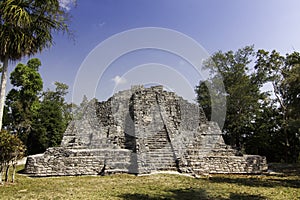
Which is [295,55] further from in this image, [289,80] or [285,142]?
[289,80]

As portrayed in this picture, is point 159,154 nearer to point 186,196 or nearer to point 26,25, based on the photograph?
point 186,196

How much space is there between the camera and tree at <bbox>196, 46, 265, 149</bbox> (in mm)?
20594

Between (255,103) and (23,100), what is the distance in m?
21.8

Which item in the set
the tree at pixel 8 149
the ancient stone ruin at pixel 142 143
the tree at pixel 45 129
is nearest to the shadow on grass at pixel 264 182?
the ancient stone ruin at pixel 142 143

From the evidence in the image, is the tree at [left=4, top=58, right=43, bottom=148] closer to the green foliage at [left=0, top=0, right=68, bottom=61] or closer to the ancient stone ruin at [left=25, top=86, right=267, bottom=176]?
the ancient stone ruin at [left=25, top=86, right=267, bottom=176]

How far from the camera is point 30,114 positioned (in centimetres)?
2308

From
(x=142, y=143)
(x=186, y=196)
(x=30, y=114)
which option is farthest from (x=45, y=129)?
(x=186, y=196)

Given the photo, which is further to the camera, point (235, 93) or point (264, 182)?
point (235, 93)

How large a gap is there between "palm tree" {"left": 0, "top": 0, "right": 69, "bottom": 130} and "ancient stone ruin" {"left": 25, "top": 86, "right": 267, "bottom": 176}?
4.22m

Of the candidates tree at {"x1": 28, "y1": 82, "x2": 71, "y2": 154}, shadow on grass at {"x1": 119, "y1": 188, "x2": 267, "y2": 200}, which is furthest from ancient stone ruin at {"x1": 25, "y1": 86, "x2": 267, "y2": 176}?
tree at {"x1": 28, "y1": 82, "x2": 71, "y2": 154}

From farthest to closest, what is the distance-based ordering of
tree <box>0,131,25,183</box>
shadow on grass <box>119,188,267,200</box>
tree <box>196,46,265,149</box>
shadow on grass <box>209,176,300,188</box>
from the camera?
tree <box>196,46,265,149</box>
shadow on grass <box>209,176,300,188</box>
tree <box>0,131,25,183</box>
shadow on grass <box>119,188,267,200</box>

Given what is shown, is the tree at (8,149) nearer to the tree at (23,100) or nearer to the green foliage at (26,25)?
the green foliage at (26,25)

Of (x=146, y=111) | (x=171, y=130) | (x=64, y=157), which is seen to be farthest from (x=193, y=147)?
(x=64, y=157)

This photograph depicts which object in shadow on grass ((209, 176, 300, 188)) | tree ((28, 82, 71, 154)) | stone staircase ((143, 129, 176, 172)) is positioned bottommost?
shadow on grass ((209, 176, 300, 188))
